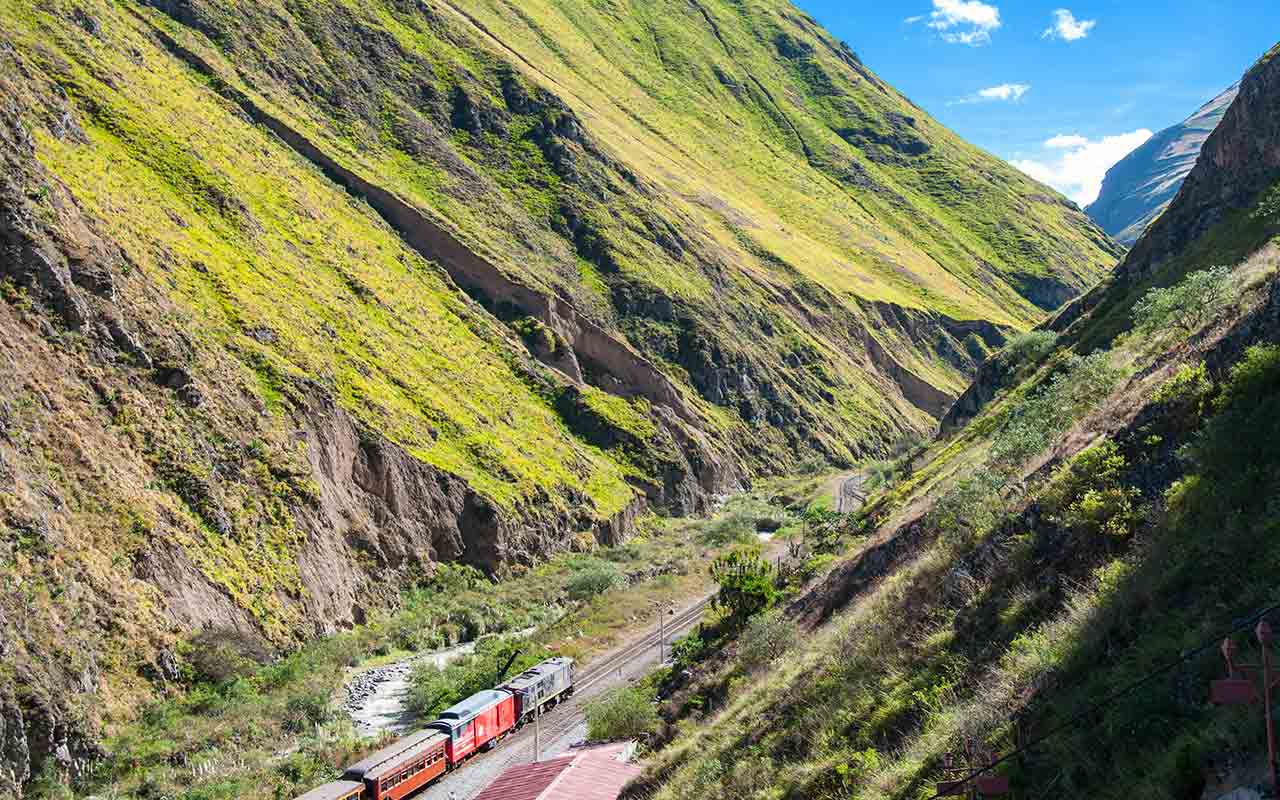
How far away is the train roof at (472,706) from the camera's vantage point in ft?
105

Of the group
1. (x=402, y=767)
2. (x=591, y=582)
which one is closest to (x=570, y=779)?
(x=402, y=767)

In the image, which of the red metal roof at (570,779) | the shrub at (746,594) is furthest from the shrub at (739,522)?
the red metal roof at (570,779)

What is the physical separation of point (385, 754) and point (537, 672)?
9956mm

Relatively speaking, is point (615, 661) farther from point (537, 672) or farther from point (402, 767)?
point (402, 767)

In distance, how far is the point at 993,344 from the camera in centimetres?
14400

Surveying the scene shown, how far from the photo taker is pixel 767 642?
26.5 metres

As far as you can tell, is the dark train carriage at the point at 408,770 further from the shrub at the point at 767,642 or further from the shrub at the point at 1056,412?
the shrub at the point at 1056,412

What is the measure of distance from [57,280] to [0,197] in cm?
389

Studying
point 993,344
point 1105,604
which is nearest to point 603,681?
point 1105,604

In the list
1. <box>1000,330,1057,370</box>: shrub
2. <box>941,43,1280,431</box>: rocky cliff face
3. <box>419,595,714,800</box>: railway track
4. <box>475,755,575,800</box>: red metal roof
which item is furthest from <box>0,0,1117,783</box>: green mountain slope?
<box>941,43,1280,431</box>: rocky cliff face

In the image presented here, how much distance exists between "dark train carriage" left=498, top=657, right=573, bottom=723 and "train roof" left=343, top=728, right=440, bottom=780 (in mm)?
5196

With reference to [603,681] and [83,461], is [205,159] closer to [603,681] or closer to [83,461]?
[83,461]

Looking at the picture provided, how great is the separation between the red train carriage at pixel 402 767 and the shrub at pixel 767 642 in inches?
415

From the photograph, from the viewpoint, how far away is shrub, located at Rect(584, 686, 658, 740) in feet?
94.2
